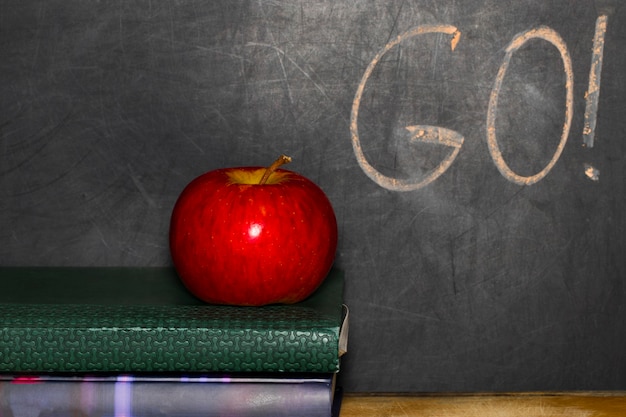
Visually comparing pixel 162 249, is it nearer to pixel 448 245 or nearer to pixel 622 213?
pixel 448 245

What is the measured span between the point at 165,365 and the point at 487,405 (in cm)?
39

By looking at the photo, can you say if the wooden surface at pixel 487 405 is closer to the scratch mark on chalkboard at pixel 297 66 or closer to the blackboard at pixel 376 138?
the blackboard at pixel 376 138

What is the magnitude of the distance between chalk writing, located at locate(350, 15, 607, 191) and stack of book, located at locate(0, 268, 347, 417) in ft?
1.09

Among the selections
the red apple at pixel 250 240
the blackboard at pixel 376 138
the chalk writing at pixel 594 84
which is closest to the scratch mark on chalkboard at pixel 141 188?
the blackboard at pixel 376 138

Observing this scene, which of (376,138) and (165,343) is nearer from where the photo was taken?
(165,343)

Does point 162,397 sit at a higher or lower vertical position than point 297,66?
lower

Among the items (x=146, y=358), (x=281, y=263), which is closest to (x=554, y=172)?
(x=281, y=263)

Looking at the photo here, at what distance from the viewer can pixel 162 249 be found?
1117mm

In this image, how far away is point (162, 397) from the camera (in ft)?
2.64

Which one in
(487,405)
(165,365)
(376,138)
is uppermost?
(376,138)

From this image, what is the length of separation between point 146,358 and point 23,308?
146 millimetres

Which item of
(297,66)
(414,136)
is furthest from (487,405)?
(297,66)

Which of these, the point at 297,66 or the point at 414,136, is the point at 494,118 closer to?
the point at 414,136

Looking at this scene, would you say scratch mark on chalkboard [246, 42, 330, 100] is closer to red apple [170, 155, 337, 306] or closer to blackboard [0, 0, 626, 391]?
blackboard [0, 0, 626, 391]
